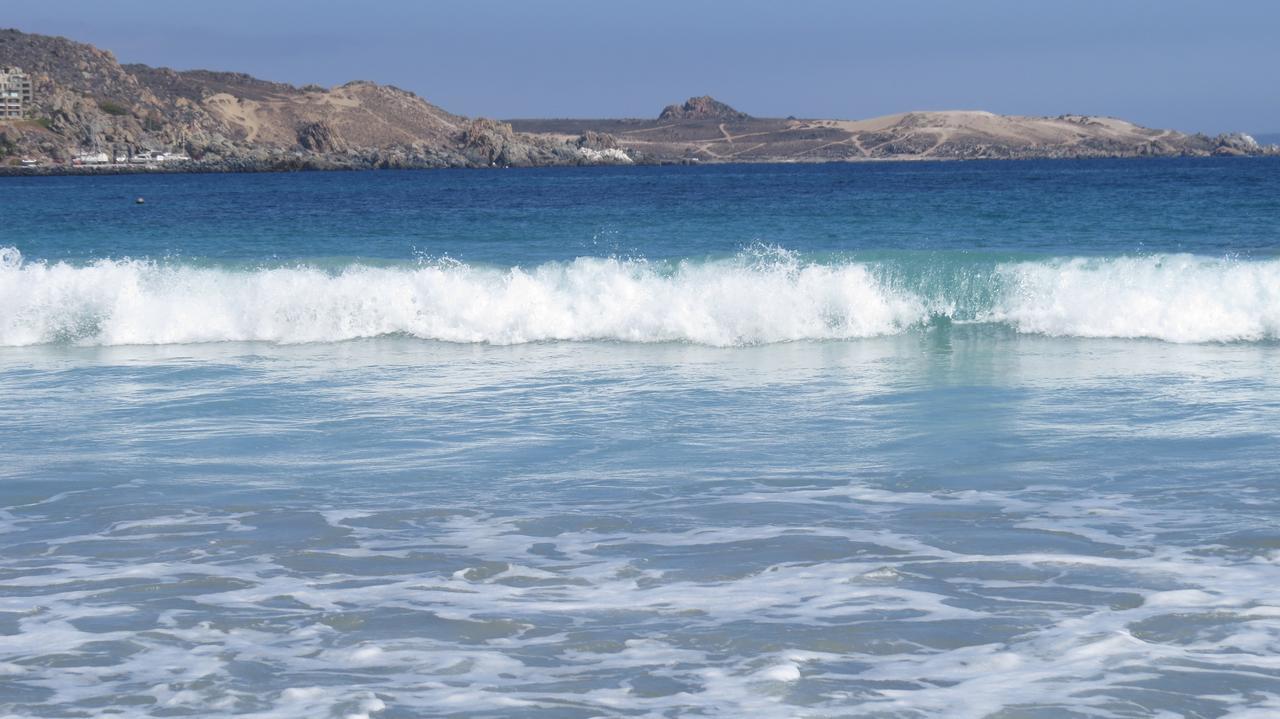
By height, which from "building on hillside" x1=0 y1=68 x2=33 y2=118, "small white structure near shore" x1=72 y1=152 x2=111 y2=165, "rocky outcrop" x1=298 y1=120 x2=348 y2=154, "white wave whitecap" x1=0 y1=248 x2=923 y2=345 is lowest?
"white wave whitecap" x1=0 y1=248 x2=923 y2=345

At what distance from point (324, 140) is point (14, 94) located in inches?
1583

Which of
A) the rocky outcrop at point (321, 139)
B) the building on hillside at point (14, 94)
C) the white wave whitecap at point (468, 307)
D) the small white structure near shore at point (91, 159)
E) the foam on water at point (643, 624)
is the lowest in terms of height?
the foam on water at point (643, 624)

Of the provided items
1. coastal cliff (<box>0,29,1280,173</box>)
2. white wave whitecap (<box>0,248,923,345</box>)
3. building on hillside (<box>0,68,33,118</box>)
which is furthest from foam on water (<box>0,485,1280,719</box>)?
building on hillside (<box>0,68,33,118</box>)

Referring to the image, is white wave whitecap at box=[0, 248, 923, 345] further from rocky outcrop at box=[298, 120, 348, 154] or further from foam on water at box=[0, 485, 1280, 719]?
rocky outcrop at box=[298, 120, 348, 154]

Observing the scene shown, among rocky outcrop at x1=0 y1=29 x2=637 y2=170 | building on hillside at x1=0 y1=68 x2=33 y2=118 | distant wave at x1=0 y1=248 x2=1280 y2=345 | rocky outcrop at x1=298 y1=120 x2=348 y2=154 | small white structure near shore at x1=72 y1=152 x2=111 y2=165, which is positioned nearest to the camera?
distant wave at x1=0 y1=248 x2=1280 y2=345

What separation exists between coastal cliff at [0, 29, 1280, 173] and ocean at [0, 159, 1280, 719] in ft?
394

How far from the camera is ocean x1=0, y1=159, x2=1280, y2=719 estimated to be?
15.6ft

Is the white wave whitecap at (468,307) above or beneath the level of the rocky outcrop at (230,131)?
beneath

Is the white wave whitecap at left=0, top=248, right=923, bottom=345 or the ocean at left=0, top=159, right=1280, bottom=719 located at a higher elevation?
the white wave whitecap at left=0, top=248, right=923, bottom=345

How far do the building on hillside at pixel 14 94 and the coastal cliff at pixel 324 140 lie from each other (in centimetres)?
156

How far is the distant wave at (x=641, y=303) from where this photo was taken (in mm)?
16000

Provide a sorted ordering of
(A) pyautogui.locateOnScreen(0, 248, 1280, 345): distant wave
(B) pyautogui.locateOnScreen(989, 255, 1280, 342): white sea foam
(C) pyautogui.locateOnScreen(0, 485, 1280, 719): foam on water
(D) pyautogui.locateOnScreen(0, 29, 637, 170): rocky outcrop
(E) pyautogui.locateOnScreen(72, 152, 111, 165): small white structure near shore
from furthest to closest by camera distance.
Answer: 1. (D) pyautogui.locateOnScreen(0, 29, 637, 170): rocky outcrop
2. (E) pyautogui.locateOnScreen(72, 152, 111, 165): small white structure near shore
3. (A) pyautogui.locateOnScreen(0, 248, 1280, 345): distant wave
4. (B) pyautogui.locateOnScreen(989, 255, 1280, 342): white sea foam
5. (C) pyautogui.locateOnScreen(0, 485, 1280, 719): foam on water

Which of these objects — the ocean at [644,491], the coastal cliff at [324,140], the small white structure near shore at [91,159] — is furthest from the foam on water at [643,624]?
the small white structure near shore at [91,159]

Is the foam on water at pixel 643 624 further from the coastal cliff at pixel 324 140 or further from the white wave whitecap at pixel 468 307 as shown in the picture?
the coastal cliff at pixel 324 140
